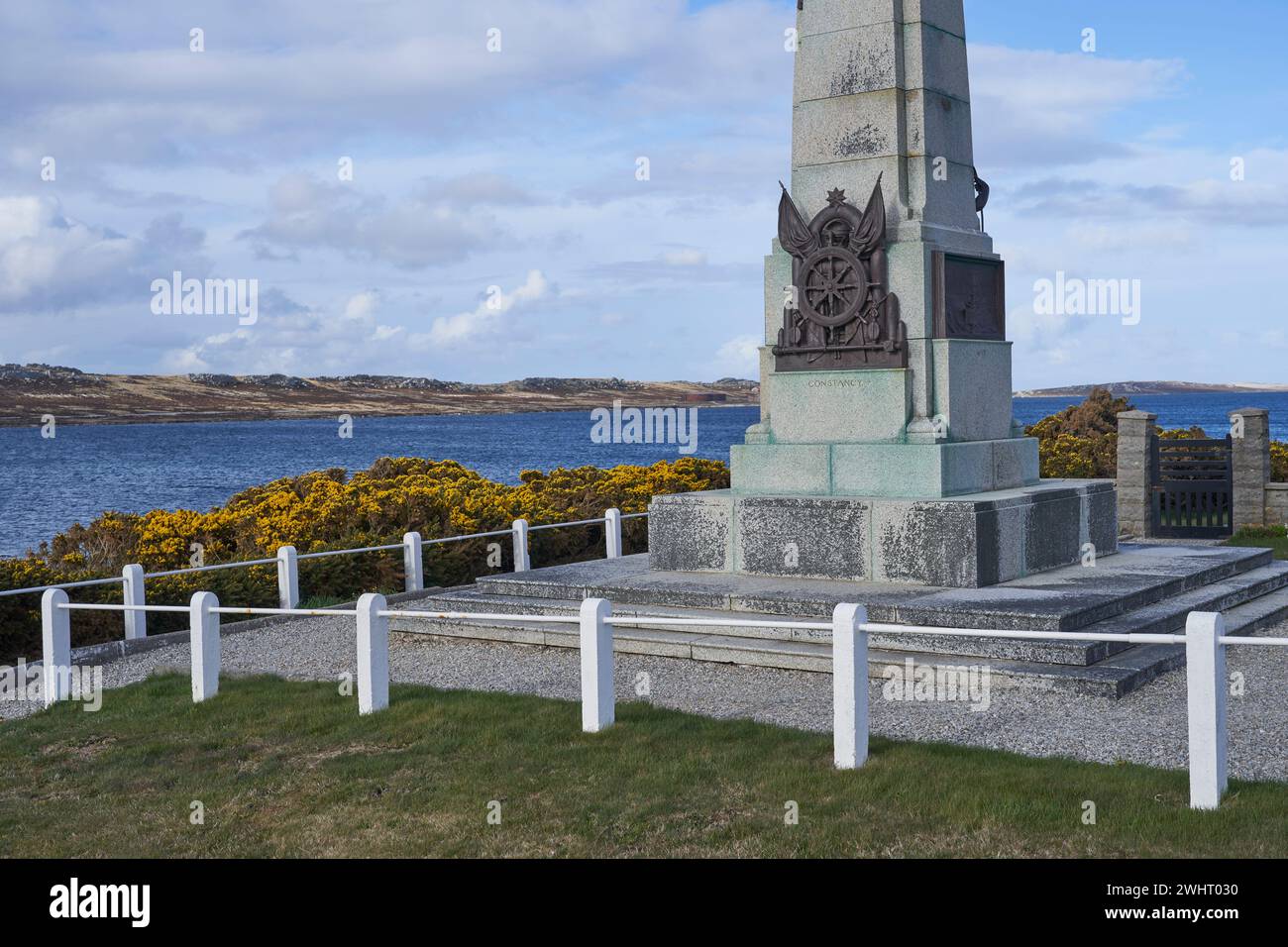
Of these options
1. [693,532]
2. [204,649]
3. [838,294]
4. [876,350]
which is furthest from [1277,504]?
[204,649]

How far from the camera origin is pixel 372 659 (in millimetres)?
9547

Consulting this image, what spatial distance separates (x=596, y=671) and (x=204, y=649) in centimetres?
351

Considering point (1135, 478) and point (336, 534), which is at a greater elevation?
point (1135, 478)

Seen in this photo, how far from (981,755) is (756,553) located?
5628 mm

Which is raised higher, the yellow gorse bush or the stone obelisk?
the stone obelisk

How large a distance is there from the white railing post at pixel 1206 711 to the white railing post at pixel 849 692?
178cm

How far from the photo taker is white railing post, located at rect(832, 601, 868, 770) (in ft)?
25.6

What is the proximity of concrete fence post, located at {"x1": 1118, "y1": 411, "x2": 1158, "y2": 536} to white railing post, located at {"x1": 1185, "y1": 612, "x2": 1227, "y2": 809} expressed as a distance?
54.9 feet

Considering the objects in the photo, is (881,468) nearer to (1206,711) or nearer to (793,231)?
(793,231)

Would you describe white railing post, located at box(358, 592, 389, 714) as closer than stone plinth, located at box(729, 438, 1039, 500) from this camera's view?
Yes

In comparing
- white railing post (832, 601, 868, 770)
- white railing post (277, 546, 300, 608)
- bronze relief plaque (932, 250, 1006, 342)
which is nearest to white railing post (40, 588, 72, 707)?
white railing post (277, 546, 300, 608)

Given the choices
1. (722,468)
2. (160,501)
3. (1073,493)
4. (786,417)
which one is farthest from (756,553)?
(160,501)

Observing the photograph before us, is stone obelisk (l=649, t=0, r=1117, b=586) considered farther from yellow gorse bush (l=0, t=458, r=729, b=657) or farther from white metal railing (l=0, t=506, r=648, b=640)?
yellow gorse bush (l=0, t=458, r=729, b=657)

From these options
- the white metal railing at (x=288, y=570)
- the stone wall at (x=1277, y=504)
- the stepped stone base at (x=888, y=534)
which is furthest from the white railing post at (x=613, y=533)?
the stone wall at (x=1277, y=504)
